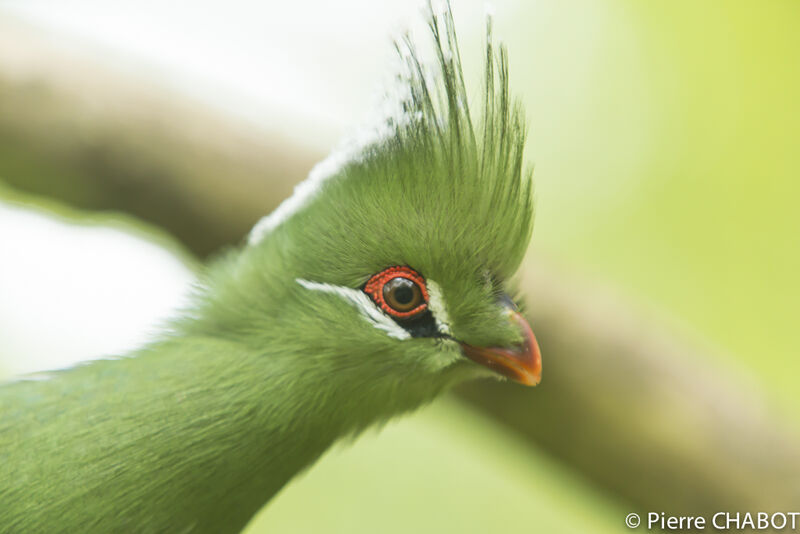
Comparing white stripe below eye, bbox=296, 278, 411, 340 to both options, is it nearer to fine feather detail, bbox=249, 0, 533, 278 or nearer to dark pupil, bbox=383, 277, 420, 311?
dark pupil, bbox=383, 277, 420, 311

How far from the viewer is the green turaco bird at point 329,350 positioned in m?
1.96

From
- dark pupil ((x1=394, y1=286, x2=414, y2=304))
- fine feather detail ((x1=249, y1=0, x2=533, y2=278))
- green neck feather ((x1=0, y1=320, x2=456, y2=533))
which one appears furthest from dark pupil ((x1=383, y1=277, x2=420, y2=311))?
green neck feather ((x1=0, y1=320, x2=456, y2=533))

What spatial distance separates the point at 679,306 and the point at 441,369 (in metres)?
3.51

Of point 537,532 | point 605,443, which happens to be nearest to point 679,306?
point 537,532

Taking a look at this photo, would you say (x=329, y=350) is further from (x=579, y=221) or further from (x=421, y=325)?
(x=579, y=221)

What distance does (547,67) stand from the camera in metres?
5.62

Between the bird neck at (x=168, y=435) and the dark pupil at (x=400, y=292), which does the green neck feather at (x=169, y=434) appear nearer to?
the bird neck at (x=168, y=435)

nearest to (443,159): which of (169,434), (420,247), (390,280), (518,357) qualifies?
(420,247)

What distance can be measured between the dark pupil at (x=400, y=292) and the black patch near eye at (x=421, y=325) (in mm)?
51

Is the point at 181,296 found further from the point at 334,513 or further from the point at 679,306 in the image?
the point at 679,306

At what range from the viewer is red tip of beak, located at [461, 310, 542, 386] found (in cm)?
208

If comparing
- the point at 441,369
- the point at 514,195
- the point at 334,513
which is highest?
the point at 514,195

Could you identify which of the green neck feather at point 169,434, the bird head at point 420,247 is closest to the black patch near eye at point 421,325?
the bird head at point 420,247

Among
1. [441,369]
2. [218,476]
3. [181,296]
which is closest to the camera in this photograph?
[218,476]
